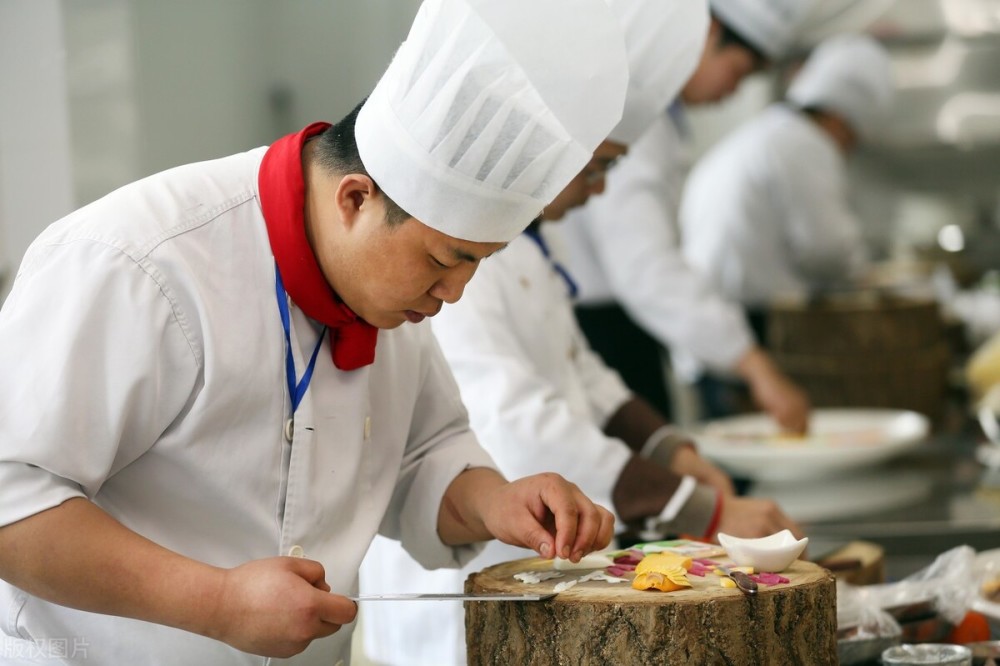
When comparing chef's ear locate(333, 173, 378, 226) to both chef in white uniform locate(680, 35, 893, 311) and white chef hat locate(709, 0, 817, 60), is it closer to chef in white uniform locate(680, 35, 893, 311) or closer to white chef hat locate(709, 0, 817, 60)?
white chef hat locate(709, 0, 817, 60)

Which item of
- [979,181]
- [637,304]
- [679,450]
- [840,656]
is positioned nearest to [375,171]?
[840,656]

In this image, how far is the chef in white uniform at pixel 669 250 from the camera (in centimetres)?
257

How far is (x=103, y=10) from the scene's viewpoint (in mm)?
2275

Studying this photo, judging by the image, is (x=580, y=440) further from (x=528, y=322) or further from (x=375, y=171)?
(x=375, y=171)

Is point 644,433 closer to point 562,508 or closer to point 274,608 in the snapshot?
point 562,508

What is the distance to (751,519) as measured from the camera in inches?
62.0

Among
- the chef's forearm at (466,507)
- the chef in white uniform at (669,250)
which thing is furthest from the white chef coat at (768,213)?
the chef's forearm at (466,507)

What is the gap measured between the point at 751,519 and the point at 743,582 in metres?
0.53

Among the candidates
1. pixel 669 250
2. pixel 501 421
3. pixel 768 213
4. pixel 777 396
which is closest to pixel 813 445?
pixel 777 396

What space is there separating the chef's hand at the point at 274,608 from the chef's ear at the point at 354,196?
34 centimetres

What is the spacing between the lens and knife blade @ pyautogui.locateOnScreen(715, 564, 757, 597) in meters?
1.05

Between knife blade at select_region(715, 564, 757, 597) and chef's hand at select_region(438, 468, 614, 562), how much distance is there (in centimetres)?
15

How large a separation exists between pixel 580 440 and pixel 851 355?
162 centimetres

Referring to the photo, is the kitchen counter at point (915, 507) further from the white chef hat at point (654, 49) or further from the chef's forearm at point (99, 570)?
the chef's forearm at point (99, 570)
